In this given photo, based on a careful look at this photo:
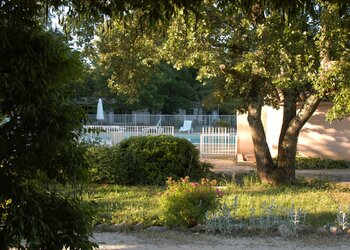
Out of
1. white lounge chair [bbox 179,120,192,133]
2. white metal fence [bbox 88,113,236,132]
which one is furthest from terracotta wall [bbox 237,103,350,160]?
white metal fence [bbox 88,113,236,132]

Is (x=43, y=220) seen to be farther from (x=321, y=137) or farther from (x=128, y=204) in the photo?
(x=321, y=137)

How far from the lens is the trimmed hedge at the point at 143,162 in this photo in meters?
13.2

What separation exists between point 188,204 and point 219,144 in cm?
1409

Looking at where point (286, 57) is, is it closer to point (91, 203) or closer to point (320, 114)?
point (91, 203)

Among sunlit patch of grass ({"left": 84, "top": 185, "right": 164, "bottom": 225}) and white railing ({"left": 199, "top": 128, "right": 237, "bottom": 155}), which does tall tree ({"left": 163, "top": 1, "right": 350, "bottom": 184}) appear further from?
white railing ({"left": 199, "top": 128, "right": 237, "bottom": 155})

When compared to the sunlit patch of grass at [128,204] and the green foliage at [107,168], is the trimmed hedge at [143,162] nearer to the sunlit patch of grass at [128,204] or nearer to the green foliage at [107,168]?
the green foliage at [107,168]

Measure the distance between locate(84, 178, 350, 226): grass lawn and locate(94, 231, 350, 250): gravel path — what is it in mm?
474

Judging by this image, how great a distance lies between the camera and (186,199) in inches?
315

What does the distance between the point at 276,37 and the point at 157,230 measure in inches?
152

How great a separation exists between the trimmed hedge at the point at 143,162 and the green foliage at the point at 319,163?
267 inches

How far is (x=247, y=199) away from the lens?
10711 millimetres

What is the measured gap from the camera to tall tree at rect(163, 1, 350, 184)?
344 inches

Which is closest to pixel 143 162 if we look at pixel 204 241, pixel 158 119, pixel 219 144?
pixel 204 241

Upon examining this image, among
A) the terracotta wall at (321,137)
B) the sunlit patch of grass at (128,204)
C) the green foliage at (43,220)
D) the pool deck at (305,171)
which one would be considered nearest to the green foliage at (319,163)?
the pool deck at (305,171)
